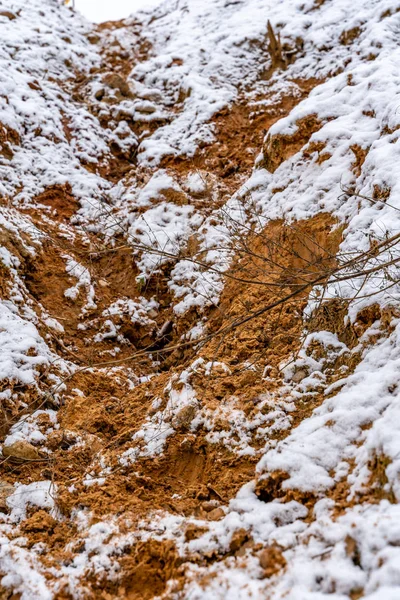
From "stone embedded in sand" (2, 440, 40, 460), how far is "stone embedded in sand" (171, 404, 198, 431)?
100 cm

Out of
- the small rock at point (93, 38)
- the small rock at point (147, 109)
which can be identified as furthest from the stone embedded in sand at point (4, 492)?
the small rock at point (93, 38)

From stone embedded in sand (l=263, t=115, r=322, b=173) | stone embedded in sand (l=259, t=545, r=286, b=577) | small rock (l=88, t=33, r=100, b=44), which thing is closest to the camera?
stone embedded in sand (l=259, t=545, r=286, b=577)

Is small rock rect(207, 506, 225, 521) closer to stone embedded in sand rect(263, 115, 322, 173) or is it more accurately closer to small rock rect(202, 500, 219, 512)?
small rock rect(202, 500, 219, 512)

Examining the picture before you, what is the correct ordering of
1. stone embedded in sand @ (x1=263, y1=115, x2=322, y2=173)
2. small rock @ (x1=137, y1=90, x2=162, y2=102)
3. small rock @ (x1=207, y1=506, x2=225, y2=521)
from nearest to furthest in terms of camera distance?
small rock @ (x1=207, y1=506, x2=225, y2=521) < stone embedded in sand @ (x1=263, y1=115, x2=322, y2=173) < small rock @ (x1=137, y1=90, x2=162, y2=102)

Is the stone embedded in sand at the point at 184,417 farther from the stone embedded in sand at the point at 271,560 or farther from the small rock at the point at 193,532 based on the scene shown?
the stone embedded in sand at the point at 271,560

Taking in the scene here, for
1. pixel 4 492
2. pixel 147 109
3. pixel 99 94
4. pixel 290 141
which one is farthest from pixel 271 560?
pixel 99 94

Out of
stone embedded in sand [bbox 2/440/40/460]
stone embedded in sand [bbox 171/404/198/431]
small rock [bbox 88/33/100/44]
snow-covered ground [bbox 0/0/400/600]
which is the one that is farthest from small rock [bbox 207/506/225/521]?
small rock [bbox 88/33/100/44]

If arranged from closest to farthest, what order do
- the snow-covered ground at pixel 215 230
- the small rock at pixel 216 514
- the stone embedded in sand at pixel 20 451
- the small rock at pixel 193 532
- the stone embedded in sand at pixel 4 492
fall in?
the snow-covered ground at pixel 215 230 < the small rock at pixel 193 532 < the small rock at pixel 216 514 < the stone embedded in sand at pixel 4 492 < the stone embedded in sand at pixel 20 451

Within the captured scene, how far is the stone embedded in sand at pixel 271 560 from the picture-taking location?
1720mm

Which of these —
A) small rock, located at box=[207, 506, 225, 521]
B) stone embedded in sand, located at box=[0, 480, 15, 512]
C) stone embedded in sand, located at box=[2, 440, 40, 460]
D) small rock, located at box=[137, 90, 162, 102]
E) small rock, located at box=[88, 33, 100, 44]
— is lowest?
small rock, located at box=[207, 506, 225, 521]

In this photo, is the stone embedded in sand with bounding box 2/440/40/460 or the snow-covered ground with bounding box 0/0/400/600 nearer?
the snow-covered ground with bounding box 0/0/400/600

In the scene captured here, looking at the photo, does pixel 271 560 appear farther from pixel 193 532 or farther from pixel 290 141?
pixel 290 141

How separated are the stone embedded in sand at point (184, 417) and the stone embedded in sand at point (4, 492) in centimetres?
111

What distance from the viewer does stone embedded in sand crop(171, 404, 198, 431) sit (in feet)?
9.57
